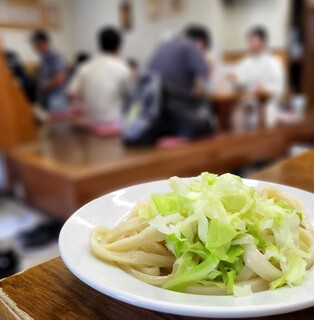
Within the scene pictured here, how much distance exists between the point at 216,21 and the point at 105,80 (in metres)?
2.75

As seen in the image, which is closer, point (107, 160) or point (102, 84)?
point (107, 160)

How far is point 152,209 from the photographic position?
510 mm

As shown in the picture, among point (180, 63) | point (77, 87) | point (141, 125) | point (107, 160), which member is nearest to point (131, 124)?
point (141, 125)

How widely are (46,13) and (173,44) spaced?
15.7 feet

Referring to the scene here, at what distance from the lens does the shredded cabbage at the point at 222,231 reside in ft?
1.41

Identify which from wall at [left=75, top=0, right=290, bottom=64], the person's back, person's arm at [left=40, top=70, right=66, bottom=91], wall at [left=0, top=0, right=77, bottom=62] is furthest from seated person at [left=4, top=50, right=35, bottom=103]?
wall at [left=75, top=0, right=290, bottom=64]

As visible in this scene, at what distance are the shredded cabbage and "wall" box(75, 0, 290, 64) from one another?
5.06 m

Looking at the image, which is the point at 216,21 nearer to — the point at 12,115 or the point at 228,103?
the point at 228,103

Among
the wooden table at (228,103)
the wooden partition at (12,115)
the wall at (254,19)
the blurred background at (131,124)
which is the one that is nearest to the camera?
the blurred background at (131,124)

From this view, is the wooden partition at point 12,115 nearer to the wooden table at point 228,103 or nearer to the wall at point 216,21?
the wooden table at point 228,103

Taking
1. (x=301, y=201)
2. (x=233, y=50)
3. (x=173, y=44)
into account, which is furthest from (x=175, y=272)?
(x=233, y=50)

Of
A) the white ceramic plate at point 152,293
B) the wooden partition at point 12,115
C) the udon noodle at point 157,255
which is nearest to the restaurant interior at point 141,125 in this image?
the wooden partition at point 12,115

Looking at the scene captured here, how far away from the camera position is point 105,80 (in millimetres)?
3168

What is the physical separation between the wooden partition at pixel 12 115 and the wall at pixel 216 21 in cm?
338
